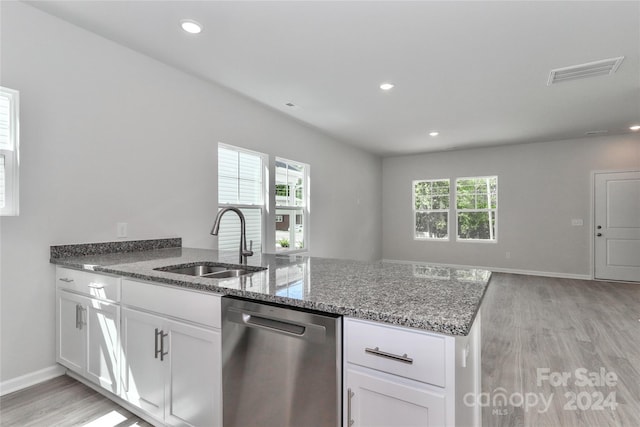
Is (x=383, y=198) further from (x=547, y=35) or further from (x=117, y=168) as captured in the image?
(x=117, y=168)

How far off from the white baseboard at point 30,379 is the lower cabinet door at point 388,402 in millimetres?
2362

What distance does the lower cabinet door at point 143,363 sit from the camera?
173cm

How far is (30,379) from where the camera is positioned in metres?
2.25

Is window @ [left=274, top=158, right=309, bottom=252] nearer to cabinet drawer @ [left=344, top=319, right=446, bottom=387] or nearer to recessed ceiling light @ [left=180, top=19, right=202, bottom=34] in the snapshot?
recessed ceiling light @ [left=180, top=19, right=202, bottom=34]

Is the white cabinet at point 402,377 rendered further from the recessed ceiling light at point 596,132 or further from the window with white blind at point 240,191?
the recessed ceiling light at point 596,132

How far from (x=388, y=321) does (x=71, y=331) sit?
2296 millimetres

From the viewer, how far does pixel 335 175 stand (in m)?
5.91

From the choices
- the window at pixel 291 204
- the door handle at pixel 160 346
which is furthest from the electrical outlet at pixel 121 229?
the window at pixel 291 204

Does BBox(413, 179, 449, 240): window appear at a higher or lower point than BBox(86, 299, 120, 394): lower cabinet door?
higher

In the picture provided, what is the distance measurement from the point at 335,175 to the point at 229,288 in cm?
463

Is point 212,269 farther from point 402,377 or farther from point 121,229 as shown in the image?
point 402,377

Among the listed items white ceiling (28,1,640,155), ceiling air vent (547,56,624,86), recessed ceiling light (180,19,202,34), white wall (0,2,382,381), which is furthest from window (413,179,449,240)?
recessed ceiling light (180,19,202,34)

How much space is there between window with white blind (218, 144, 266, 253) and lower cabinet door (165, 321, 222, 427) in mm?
2076

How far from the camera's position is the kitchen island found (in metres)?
1.01
